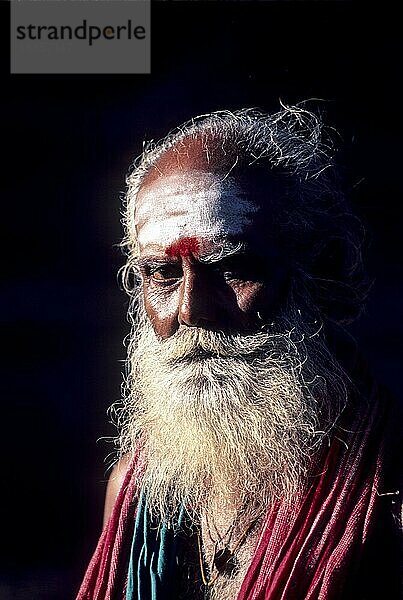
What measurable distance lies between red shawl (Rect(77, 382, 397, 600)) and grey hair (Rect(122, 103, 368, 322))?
0.89 ft

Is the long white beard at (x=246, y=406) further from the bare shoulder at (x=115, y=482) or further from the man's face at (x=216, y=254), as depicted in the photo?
the bare shoulder at (x=115, y=482)

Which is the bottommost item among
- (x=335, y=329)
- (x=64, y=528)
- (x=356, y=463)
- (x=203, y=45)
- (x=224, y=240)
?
(x=64, y=528)

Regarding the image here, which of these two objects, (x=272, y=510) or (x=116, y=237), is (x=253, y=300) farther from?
(x=116, y=237)

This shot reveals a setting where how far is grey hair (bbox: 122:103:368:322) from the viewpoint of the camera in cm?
177

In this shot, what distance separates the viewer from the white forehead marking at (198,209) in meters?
1.71

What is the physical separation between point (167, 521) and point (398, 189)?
3.38 feet

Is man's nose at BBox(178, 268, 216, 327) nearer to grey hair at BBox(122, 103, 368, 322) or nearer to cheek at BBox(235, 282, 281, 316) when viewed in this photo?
cheek at BBox(235, 282, 281, 316)

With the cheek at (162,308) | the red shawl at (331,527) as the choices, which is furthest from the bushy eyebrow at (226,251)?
the red shawl at (331,527)

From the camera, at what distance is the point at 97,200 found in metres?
2.30

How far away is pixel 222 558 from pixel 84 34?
4.09 feet

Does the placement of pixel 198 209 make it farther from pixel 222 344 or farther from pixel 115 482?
pixel 115 482

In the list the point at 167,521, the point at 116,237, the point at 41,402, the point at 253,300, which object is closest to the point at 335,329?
the point at 253,300

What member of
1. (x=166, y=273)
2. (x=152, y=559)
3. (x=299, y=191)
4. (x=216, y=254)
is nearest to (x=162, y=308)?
(x=166, y=273)

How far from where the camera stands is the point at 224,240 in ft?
5.57
